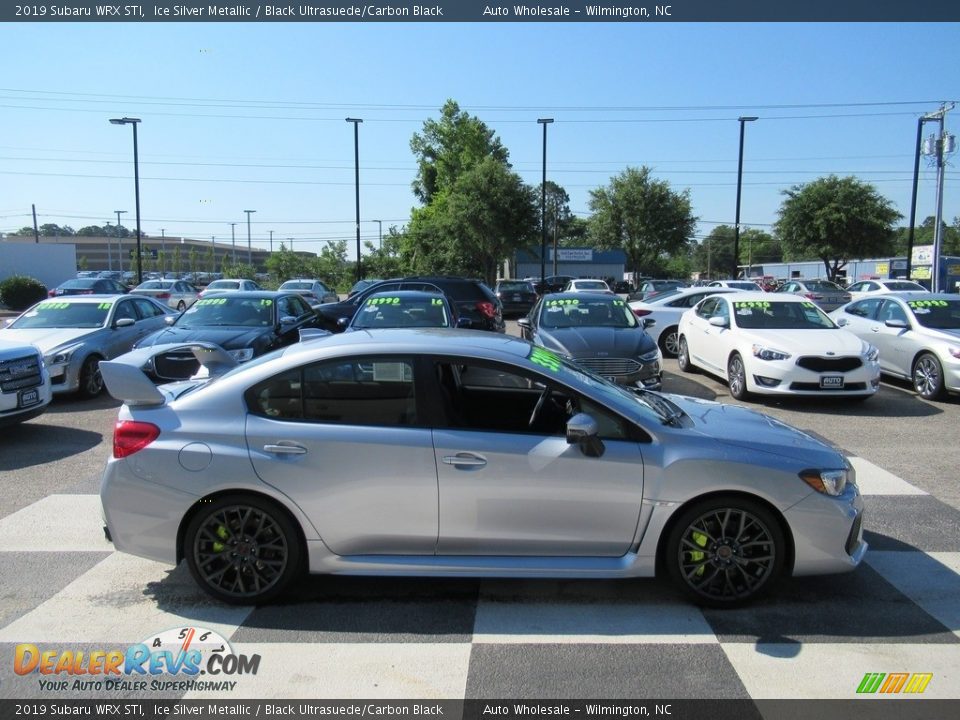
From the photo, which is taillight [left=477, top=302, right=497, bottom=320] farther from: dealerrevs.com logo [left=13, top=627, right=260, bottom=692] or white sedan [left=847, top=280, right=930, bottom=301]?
white sedan [left=847, top=280, right=930, bottom=301]

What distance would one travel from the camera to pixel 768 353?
997cm

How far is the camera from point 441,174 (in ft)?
195

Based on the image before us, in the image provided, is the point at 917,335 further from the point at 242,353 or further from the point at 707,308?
the point at 242,353

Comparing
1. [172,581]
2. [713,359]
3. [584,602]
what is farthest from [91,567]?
[713,359]

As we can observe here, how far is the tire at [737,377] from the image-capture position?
10359mm

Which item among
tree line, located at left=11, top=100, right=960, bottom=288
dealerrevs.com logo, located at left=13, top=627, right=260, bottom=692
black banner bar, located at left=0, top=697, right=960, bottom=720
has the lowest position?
dealerrevs.com logo, located at left=13, top=627, right=260, bottom=692

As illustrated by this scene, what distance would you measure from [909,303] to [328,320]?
10.2 m

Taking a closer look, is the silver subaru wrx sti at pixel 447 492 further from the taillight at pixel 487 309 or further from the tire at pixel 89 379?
the taillight at pixel 487 309

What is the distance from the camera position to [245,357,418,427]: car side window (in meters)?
4.09

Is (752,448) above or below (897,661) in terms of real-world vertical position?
above

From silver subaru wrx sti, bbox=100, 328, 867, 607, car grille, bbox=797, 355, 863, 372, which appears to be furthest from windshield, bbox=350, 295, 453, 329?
silver subaru wrx sti, bbox=100, 328, 867, 607

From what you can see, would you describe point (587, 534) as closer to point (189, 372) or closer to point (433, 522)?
point (433, 522)

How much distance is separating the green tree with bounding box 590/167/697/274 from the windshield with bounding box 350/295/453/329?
3744 cm

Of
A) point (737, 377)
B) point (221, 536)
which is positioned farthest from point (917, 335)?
point (221, 536)
